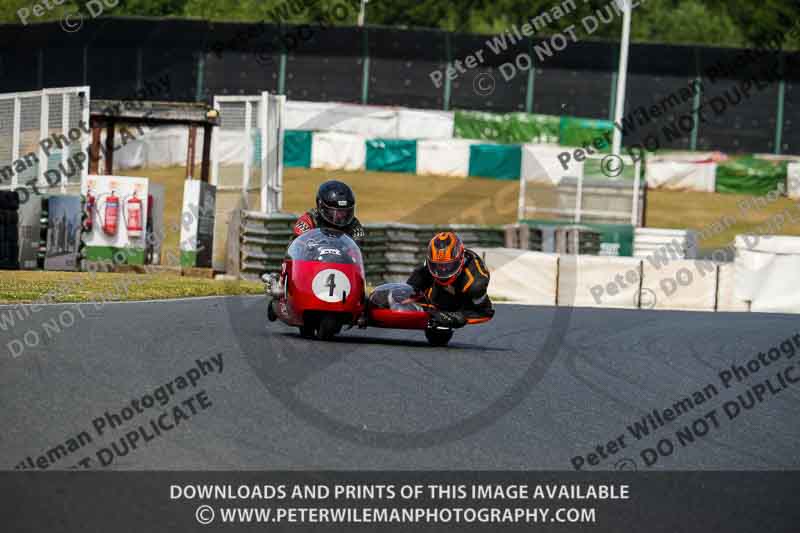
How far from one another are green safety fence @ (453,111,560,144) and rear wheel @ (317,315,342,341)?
1467 inches

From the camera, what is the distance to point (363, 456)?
6.39m

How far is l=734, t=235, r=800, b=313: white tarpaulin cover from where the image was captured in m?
22.5

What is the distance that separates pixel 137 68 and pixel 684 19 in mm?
52814

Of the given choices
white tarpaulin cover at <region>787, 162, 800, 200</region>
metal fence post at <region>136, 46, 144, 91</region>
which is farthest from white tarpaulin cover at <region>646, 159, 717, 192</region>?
metal fence post at <region>136, 46, 144, 91</region>

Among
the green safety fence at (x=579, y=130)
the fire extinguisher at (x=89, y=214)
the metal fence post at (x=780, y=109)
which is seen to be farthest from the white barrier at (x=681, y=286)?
the metal fence post at (x=780, y=109)

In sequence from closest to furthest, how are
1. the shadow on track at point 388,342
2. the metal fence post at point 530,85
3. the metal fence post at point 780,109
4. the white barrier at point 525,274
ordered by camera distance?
the shadow on track at point 388,342 → the white barrier at point 525,274 → the metal fence post at point 780,109 → the metal fence post at point 530,85

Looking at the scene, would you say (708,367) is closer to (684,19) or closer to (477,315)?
(477,315)

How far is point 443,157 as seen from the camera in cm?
4756

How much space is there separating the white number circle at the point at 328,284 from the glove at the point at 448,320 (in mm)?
846

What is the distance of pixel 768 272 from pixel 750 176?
2488 cm

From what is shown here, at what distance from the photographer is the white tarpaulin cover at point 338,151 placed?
47.2 metres

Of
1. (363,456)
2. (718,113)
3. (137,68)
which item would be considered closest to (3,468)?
(363,456)

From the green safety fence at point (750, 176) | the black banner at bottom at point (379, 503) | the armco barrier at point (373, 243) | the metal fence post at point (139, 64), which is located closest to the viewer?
the black banner at bottom at point (379, 503)

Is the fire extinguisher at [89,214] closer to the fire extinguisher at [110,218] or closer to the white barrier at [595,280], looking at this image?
the fire extinguisher at [110,218]
